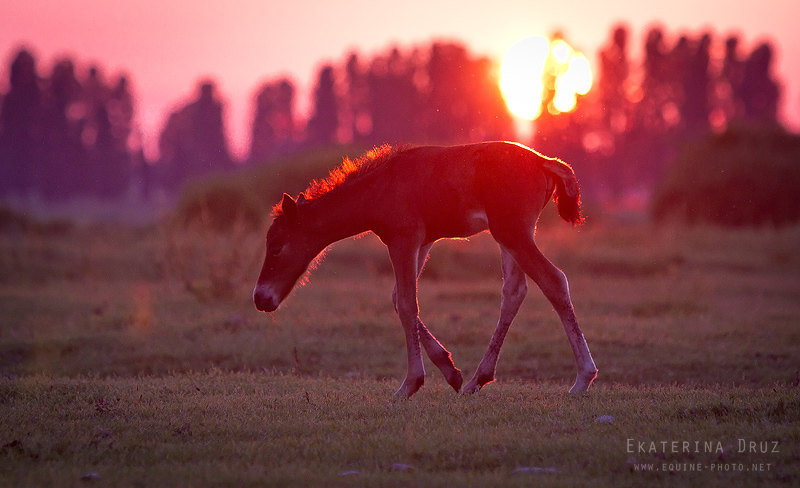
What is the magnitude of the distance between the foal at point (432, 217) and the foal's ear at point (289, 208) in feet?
0.04

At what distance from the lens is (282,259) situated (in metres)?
7.24

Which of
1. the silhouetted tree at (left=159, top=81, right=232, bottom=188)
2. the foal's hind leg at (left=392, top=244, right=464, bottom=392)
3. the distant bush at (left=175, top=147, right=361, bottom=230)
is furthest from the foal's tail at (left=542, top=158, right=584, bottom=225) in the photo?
the silhouetted tree at (left=159, top=81, right=232, bottom=188)

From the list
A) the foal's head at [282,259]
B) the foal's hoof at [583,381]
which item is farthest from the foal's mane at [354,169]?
the foal's hoof at [583,381]

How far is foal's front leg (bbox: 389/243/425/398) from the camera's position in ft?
Result: 22.4

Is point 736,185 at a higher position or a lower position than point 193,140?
lower

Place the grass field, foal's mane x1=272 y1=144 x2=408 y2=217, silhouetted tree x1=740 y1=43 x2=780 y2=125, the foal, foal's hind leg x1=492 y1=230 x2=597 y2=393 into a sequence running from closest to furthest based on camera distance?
the grass field, foal's hind leg x1=492 y1=230 x2=597 y2=393, the foal, foal's mane x1=272 y1=144 x2=408 y2=217, silhouetted tree x1=740 y1=43 x2=780 y2=125

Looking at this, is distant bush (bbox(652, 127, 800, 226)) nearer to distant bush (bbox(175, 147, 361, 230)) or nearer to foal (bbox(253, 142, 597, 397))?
distant bush (bbox(175, 147, 361, 230))

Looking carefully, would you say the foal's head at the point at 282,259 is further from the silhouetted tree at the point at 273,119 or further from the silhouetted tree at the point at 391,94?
the silhouetted tree at the point at 273,119

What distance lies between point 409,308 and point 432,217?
0.77 metres

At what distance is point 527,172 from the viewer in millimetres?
6883

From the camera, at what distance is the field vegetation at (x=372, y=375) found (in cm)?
511

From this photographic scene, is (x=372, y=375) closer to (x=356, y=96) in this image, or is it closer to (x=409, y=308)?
(x=409, y=308)

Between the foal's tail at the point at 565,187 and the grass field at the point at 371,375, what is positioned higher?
the foal's tail at the point at 565,187

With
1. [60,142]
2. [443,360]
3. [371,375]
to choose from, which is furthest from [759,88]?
[443,360]
